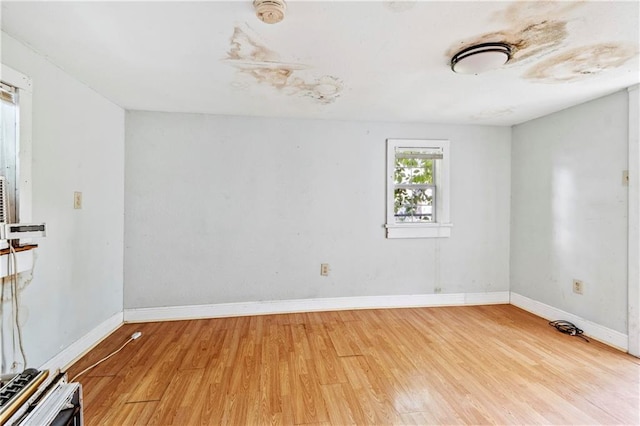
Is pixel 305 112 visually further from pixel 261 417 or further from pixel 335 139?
pixel 261 417

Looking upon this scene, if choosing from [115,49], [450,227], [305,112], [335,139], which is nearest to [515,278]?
[450,227]

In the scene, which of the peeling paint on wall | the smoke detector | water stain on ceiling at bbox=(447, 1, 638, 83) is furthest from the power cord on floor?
the peeling paint on wall

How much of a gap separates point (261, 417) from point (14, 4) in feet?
8.18

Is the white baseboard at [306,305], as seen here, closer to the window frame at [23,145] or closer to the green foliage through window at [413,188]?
the green foliage through window at [413,188]

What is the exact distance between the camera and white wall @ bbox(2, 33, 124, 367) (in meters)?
1.83

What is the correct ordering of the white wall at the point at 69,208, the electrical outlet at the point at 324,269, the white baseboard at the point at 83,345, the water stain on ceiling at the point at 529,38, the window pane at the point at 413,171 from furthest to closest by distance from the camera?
the window pane at the point at 413,171 → the electrical outlet at the point at 324,269 → the white baseboard at the point at 83,345 → the white wall at the point at 69,208 → the water stain on ceiling at the point at 529,38

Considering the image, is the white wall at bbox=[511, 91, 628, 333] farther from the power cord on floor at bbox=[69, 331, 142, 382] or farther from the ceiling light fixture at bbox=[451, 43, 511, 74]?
the power cord on floor at bbox=[69, 331, 142, 382]

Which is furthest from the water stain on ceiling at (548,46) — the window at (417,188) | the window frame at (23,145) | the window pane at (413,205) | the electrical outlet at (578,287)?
the window frame at (23,145)

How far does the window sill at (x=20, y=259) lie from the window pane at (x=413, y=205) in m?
3.25

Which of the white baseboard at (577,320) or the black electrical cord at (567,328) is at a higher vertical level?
the white baseboard at (577,320)

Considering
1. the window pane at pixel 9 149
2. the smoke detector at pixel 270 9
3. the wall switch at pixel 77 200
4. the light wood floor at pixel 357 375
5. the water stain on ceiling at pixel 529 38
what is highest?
the water stain on ceiling at pixel 529 38

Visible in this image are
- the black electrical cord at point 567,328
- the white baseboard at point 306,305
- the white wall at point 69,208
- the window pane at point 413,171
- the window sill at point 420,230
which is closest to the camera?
the white wall at point 69,208

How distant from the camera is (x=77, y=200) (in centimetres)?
223

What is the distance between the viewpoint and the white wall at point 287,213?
9.78ft
